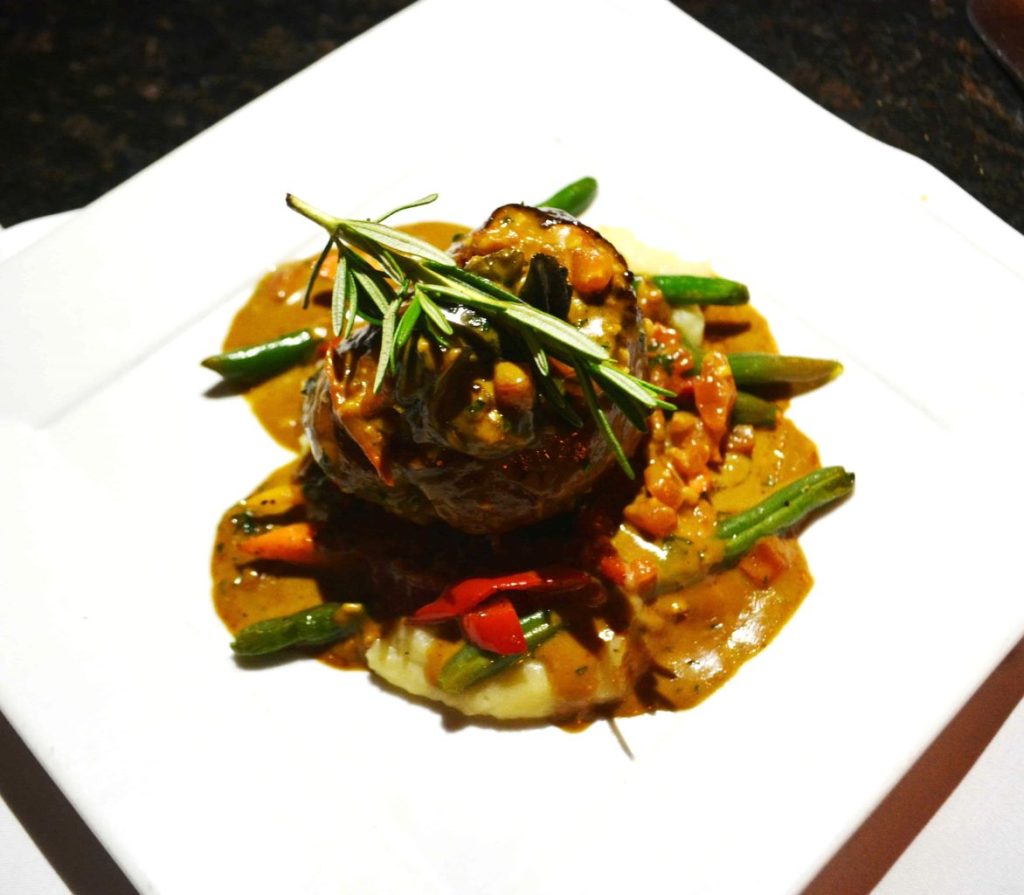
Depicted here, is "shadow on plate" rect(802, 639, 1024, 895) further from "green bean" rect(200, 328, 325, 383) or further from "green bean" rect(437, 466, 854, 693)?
"green bean" rect(200, 328, 325, 383)

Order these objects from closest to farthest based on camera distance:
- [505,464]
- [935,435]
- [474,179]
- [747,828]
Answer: [747,828]
[505,464]
[935,435]
[474,179]

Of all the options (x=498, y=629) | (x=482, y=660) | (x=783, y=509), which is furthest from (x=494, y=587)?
(x=783, y=509)

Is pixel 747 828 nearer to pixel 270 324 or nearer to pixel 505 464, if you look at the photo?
pixel 505 464

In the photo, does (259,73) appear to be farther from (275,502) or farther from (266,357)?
(275,502)

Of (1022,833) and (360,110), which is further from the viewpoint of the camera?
(360,110)

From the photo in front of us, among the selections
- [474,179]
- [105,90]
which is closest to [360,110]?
[474,179]
